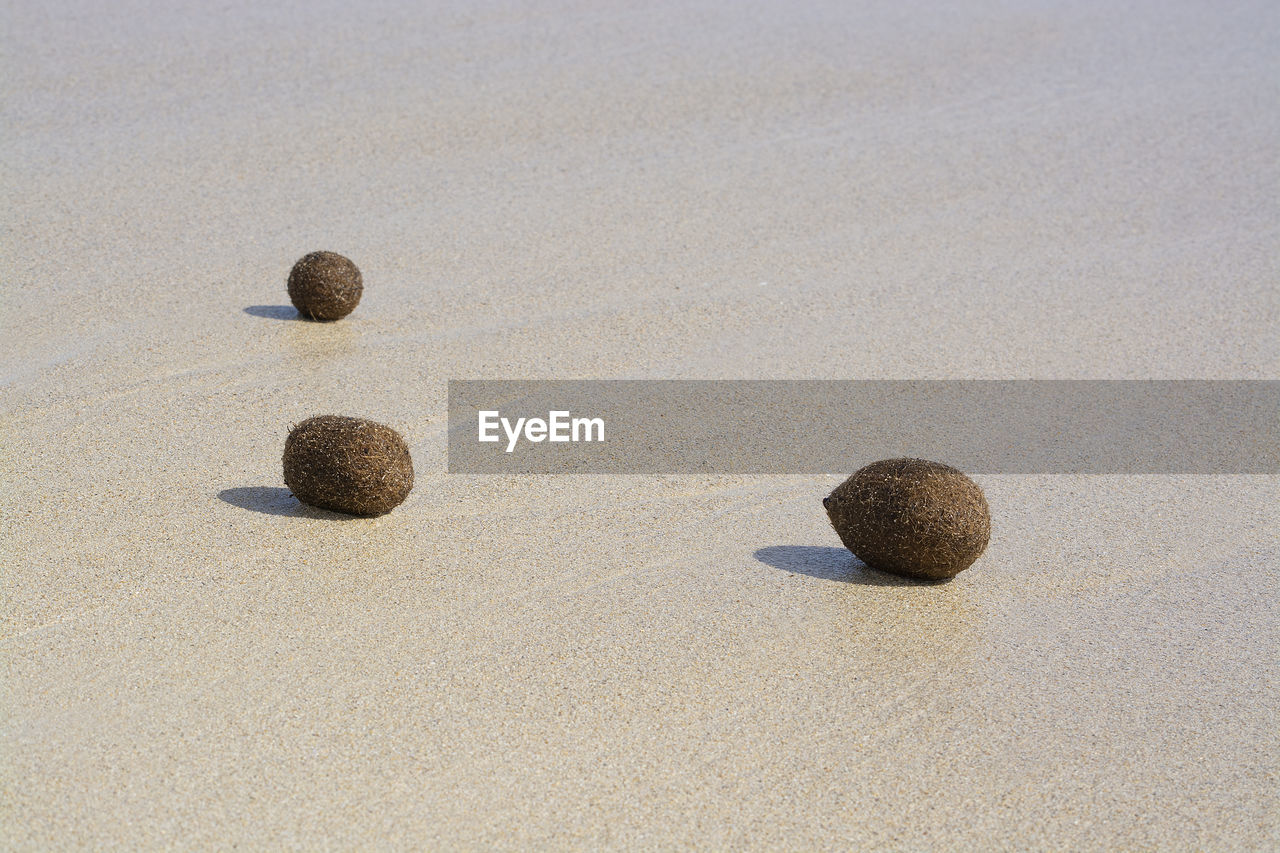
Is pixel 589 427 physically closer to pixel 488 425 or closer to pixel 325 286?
pixel 488 425

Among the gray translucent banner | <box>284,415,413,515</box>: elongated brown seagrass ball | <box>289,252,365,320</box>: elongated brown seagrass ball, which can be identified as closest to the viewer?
<box>284,415,413,515</box>: elongated brown seagrass ball

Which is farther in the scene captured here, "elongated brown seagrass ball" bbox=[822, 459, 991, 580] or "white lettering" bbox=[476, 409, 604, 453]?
"white lettering" bbox=[476, 409, 604, 453]

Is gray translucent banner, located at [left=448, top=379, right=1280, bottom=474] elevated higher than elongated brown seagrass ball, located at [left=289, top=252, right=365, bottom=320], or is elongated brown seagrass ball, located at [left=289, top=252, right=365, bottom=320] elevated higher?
elongated brown seagrass ball, located at [left=289, top=252, right=365, bottom=320]

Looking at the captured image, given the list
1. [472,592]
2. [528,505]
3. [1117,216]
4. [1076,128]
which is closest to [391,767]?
[472,592]

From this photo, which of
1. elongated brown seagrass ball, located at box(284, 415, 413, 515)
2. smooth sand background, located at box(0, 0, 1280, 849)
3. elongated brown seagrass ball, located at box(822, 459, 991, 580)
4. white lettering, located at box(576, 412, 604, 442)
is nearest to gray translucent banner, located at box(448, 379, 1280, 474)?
white lettering, located at box(576, 412, 604, 442)

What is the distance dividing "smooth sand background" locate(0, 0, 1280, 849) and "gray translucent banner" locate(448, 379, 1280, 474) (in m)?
0.22

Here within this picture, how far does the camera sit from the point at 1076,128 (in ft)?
42.1

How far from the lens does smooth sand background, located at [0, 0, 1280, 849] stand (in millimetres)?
4016

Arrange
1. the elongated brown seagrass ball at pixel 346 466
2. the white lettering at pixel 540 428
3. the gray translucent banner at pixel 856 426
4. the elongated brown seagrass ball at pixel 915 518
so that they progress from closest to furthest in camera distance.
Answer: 1. the elongated brown seagrass ball at pixel 915 518
2. the elongated brown seagrass ball at pixel 346 466
3. the gray translucent banner at pixel 856 426
4. the white lettering at pixel 540 428

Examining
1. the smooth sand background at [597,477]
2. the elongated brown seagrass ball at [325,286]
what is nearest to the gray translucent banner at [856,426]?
the smooth sand background at [597,477]

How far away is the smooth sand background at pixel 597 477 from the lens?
4.02 metres

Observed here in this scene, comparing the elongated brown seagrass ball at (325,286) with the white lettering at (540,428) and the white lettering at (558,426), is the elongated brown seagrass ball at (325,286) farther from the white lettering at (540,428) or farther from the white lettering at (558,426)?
the white lettering at (558,426)

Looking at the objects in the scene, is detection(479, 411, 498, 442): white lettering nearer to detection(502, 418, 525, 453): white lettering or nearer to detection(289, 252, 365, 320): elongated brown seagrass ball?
detection(502, 418, 525, 453): white lettering

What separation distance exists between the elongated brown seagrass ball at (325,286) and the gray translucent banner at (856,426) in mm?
1162
